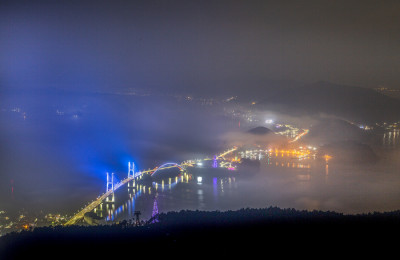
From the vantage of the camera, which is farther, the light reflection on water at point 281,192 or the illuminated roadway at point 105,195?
the light reflection on water at point 281,192

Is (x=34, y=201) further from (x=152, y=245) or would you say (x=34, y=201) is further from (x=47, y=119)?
(x=47, y=119)

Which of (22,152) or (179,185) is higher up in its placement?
(22,152)

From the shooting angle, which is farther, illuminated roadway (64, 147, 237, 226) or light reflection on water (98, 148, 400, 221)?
light reflection on water (98, 148, 400, 221)

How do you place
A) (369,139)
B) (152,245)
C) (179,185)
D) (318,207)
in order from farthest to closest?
(369,139), (179,185), (318,207), (152,245)

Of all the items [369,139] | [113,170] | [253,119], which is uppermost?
[253,119]

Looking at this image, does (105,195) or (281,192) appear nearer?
(105,195)

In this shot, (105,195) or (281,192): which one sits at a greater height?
(105,195)

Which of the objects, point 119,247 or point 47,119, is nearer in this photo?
point 119,247

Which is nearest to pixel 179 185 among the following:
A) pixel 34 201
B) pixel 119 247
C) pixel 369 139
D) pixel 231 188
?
pixel 231 188
